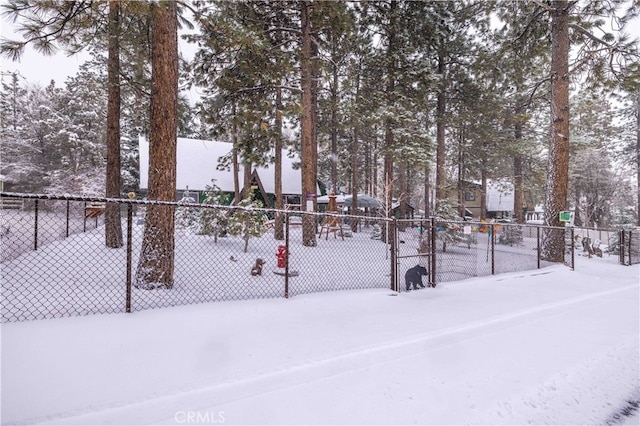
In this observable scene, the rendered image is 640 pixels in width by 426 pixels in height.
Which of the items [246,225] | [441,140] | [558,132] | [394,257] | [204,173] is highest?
[441,140]

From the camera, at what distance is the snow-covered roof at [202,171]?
2409cm

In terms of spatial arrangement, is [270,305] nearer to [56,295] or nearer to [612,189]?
[56,295]

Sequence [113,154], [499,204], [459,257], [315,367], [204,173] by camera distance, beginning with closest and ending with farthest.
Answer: [315,367], [113,154], [459,257], [204,173], [499,204]

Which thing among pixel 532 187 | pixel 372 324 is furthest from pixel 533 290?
pixel 532 187

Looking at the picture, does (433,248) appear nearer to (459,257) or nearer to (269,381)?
(269,381)

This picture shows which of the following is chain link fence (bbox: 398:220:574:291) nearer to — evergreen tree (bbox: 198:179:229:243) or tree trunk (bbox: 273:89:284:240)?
tree trunk (bbox: 273:89:284:240)

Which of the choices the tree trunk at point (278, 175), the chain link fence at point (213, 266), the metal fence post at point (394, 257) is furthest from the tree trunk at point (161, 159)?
the tree trunk at point (278, 175)

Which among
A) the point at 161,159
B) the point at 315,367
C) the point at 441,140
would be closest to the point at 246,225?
the point at 161,159

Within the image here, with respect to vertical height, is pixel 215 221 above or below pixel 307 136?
below

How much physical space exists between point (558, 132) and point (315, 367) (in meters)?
11.7

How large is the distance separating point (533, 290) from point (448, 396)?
561 cm

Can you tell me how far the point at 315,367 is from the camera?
323 centimetres

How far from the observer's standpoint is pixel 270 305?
4980 millimetres

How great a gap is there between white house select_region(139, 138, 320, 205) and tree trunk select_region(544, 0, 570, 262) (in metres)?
15.7
